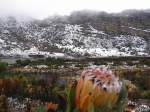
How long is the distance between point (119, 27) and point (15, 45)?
2713 centimetres

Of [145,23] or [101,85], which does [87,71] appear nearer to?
[101,85]

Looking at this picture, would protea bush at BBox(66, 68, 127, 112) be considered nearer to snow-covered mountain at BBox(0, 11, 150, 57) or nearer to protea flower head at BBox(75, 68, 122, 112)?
protea flower head at BBox(75, 68, 122, 112)

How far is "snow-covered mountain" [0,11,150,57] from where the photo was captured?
7888 cm

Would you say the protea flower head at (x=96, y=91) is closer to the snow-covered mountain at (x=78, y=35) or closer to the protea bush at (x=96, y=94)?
the protea bush at (x=96, y=94)

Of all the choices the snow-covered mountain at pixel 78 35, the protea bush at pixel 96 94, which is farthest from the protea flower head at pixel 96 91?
the snow-covered mountain at pixel 78 35

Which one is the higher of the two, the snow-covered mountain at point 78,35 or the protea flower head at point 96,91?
the protea flower head at point 96,91

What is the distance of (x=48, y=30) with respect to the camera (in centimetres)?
9269

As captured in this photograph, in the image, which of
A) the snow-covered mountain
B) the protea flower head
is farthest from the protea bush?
the snow-covered mountain

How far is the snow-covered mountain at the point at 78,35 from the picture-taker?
259 ft

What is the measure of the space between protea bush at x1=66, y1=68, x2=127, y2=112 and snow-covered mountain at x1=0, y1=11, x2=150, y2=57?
6510 centimetres

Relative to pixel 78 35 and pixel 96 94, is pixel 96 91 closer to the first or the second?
pixel 96 94

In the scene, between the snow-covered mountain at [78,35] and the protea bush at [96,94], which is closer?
the protea bush at [96,94]

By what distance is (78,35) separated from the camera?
3561 inches

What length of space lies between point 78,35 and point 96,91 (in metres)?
87.8
